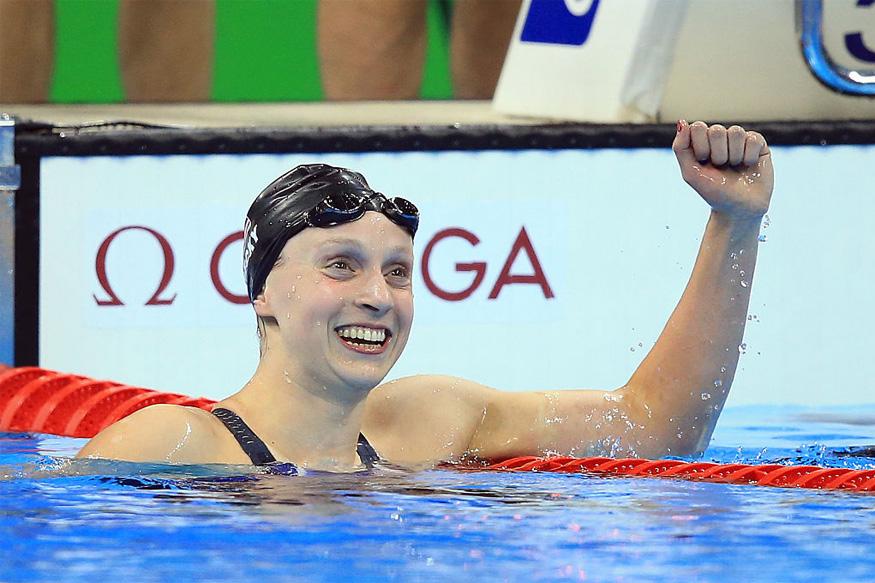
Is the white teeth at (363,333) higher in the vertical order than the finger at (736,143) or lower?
lower

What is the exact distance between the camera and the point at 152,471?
2240 millimetres

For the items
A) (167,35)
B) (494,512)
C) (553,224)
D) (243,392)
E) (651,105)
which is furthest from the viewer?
(167,35)

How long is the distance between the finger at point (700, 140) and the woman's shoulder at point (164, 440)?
0.87m

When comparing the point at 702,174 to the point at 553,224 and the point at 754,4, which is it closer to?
the point at 553,224

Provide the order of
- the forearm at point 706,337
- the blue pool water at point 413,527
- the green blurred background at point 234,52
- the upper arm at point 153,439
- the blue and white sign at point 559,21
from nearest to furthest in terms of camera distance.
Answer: the blue pool water at point 413,527, the upper arm at point 153,439, the forearm at point 706,337, the blue and white sign at point 559,21, the green blurred background at point 234,52

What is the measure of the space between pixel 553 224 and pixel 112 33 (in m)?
2.39

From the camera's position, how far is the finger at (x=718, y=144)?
241 centimetres

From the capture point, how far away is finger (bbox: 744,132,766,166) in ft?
7.93

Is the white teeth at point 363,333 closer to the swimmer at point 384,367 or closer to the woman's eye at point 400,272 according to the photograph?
the swimmer at point 384,367

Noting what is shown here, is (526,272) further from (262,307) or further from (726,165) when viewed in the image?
(262,307)

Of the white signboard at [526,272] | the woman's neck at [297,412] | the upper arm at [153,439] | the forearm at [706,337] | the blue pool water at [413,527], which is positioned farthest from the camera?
the white signboard at [526,272]

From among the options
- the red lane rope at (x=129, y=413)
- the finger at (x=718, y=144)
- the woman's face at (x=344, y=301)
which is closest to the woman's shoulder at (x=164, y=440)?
the woman's face at (x=344, y=301)

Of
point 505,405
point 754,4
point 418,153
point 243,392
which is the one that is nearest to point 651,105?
point 754,4

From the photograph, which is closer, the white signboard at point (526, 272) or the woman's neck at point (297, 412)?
the woman's neck at point (297, 412)
